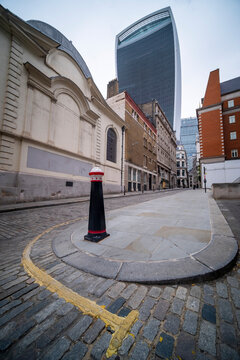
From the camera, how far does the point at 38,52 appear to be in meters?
9.69

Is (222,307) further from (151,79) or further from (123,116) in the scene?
(151,79)

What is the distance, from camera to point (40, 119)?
9.76 meters

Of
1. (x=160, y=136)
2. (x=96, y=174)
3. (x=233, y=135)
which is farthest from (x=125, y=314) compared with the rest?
(x=160, y=136)

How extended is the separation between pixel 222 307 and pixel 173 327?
514 mm

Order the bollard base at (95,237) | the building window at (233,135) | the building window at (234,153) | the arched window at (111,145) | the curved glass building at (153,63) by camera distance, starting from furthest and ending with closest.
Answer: the curved glass building at (153,63) → the building window at (233,135) → the building window at (234,153) → the arched window at (111,145) → the bollard base at (95,237)

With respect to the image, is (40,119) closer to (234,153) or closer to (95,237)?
(95,237)

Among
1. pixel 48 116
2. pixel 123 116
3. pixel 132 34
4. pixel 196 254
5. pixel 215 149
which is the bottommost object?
pixel 196 254

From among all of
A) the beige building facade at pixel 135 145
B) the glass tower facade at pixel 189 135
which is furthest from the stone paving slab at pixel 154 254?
the glass tower facade at pixel 189 135

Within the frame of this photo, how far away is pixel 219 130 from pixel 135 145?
46.6 ft

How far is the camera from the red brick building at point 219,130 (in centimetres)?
2238

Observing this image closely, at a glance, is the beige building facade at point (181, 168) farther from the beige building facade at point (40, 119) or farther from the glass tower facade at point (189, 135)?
the glass tower facade at point (189, 135)

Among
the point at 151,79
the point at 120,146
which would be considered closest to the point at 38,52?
the point at 120,146

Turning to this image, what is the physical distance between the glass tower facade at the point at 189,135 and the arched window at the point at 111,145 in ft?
374

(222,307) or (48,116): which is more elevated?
(48,116)
